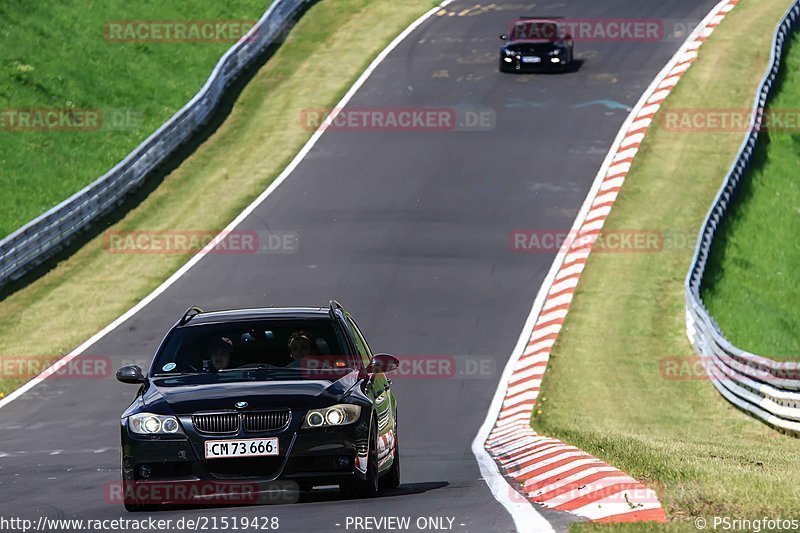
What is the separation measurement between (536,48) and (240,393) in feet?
103

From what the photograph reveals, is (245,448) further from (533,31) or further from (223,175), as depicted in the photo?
(533,31)

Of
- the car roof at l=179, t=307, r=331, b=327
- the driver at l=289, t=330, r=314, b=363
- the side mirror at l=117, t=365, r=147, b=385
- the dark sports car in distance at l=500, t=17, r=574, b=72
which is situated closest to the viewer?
the side mirror at l=117, t=365, r=147, b=385

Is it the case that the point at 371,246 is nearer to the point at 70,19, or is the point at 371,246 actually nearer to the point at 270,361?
the point at 270,361

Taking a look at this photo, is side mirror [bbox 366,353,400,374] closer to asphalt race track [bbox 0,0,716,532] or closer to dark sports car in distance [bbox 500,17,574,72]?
asphalt race track [bbox 0,0,716,532]

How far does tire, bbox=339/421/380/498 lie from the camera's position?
10.7 metres

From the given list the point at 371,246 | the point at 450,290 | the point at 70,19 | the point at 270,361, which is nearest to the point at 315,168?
the point at 371,246

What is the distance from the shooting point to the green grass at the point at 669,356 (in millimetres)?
11258

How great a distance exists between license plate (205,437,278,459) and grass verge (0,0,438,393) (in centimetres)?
1341

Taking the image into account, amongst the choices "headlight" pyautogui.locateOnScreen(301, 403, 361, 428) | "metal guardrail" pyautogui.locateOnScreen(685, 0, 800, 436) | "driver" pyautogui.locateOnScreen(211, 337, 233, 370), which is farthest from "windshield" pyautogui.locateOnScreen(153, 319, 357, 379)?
"metal guardrail" pyautogui.locateOnScreen(685, 0, 800, 436)

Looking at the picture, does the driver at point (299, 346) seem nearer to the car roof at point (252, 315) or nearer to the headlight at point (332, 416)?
the car roof at point (252, 315)

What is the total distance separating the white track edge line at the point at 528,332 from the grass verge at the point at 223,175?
7562mm

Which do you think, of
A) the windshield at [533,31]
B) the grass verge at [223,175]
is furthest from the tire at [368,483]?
the windshield at [533,31]

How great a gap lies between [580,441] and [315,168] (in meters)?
19.6

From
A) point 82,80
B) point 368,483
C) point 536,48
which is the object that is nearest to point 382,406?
point 368,483
